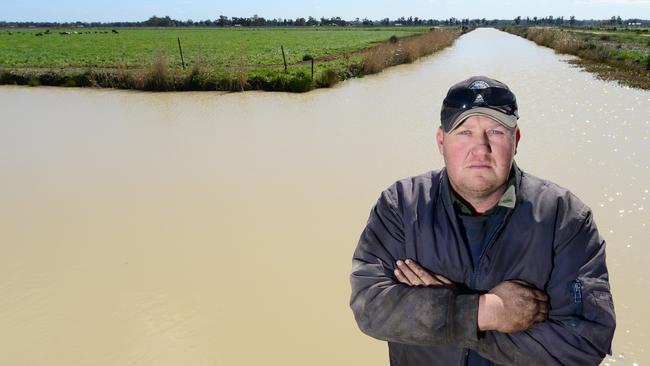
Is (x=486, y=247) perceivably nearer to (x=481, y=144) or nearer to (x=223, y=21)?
(x=481, y=144)

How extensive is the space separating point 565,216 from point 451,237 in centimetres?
35

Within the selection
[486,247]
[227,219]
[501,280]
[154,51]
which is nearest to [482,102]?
[486,247]

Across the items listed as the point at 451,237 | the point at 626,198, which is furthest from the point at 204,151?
the point at 451,237

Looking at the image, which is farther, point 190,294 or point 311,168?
point 311,168

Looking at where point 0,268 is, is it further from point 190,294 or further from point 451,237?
point 451,237

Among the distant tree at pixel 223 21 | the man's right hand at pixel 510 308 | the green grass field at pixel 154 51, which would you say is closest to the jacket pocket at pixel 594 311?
the man's right hand at pixel 510 308

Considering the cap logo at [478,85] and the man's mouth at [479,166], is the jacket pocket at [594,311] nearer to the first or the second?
the man's mouth at [479,166]

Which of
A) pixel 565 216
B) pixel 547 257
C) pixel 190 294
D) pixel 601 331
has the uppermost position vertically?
pixel 565 216

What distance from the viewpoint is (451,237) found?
144 cm

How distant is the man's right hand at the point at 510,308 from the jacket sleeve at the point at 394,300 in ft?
0.12

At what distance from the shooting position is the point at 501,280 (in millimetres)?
1404

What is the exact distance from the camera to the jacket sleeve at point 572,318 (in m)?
1.31

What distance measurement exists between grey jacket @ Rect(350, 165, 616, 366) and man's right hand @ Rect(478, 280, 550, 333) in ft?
0.09

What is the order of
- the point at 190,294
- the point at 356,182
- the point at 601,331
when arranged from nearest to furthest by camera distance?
the point at 601,331, the point at 190,294, the point at 356,182
